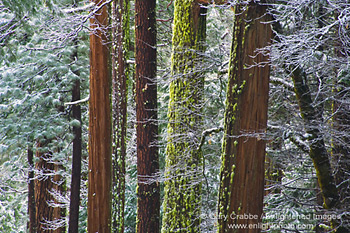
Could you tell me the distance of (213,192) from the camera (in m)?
12.1

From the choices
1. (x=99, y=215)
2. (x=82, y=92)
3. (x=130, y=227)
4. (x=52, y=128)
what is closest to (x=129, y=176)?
(x=130, y=227)

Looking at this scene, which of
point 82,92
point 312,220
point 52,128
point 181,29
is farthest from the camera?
point 82,92

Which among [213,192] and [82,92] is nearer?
[213,192]

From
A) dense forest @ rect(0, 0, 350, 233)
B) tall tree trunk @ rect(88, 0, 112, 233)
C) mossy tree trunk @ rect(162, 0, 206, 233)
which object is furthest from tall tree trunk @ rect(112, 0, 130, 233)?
mossy tree trunk @ rect(162, 0, 206, 233)

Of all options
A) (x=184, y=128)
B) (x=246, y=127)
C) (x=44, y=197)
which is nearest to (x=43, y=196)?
(x=44, y=197)

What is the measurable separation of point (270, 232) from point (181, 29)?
5.00 m

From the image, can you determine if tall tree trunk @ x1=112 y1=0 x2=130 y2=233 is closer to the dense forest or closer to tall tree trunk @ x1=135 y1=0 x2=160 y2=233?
the dense forest

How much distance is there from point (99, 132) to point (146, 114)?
1.19 m

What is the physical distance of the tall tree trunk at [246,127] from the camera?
4980 mm

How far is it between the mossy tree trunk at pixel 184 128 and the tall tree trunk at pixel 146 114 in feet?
2.91

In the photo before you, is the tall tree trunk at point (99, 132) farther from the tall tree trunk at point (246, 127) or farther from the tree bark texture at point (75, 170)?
the tall tree trunk at point (246, 127)

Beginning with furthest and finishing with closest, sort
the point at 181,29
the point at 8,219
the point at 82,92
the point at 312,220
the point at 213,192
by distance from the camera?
the point at 8,219
the point at 82,92
the point at 213,192
the point at 312,220
the point at 181,29

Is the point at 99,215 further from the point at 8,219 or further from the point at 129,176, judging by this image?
the point at 8,219

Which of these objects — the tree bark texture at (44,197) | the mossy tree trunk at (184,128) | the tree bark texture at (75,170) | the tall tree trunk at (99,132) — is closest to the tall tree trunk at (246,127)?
the mossy tree trunk at (184,128)
